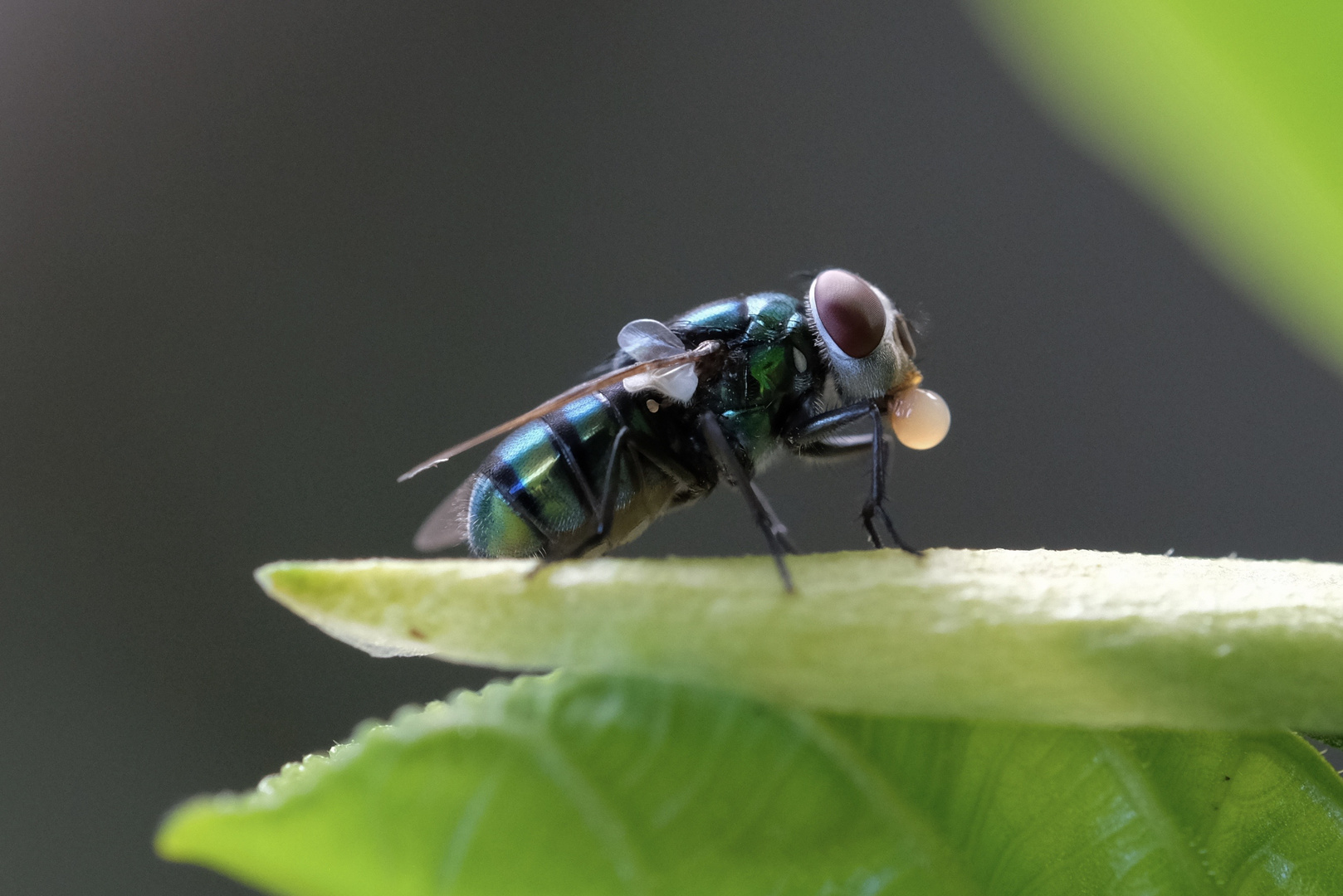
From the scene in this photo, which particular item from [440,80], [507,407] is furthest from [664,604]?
[440,80]

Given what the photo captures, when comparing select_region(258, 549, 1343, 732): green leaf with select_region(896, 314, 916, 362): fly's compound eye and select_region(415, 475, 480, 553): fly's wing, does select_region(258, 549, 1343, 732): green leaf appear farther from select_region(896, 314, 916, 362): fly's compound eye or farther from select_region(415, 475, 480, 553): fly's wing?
select_region(896, 314, 916, 362): fly's compound eye

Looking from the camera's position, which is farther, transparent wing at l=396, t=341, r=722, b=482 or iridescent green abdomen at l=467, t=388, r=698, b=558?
iridescent green abdomen at l=467, t=388, r=698, b=558

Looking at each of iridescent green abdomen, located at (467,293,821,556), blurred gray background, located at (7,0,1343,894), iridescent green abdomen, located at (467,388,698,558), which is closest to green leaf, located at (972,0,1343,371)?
iridescent green abdomen, located at (467,293,821,556)

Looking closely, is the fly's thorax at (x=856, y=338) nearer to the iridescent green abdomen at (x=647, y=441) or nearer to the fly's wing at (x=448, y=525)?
the iridescent green abdomen at (x=647, y=441)

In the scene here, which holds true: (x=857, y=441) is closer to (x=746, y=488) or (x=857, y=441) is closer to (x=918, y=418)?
(x=918, y=418)

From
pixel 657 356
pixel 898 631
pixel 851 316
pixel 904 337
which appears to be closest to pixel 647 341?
pixel 657 356

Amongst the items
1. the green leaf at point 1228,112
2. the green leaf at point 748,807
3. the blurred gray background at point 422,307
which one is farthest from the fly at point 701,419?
the blurred gray background at point 422,307
